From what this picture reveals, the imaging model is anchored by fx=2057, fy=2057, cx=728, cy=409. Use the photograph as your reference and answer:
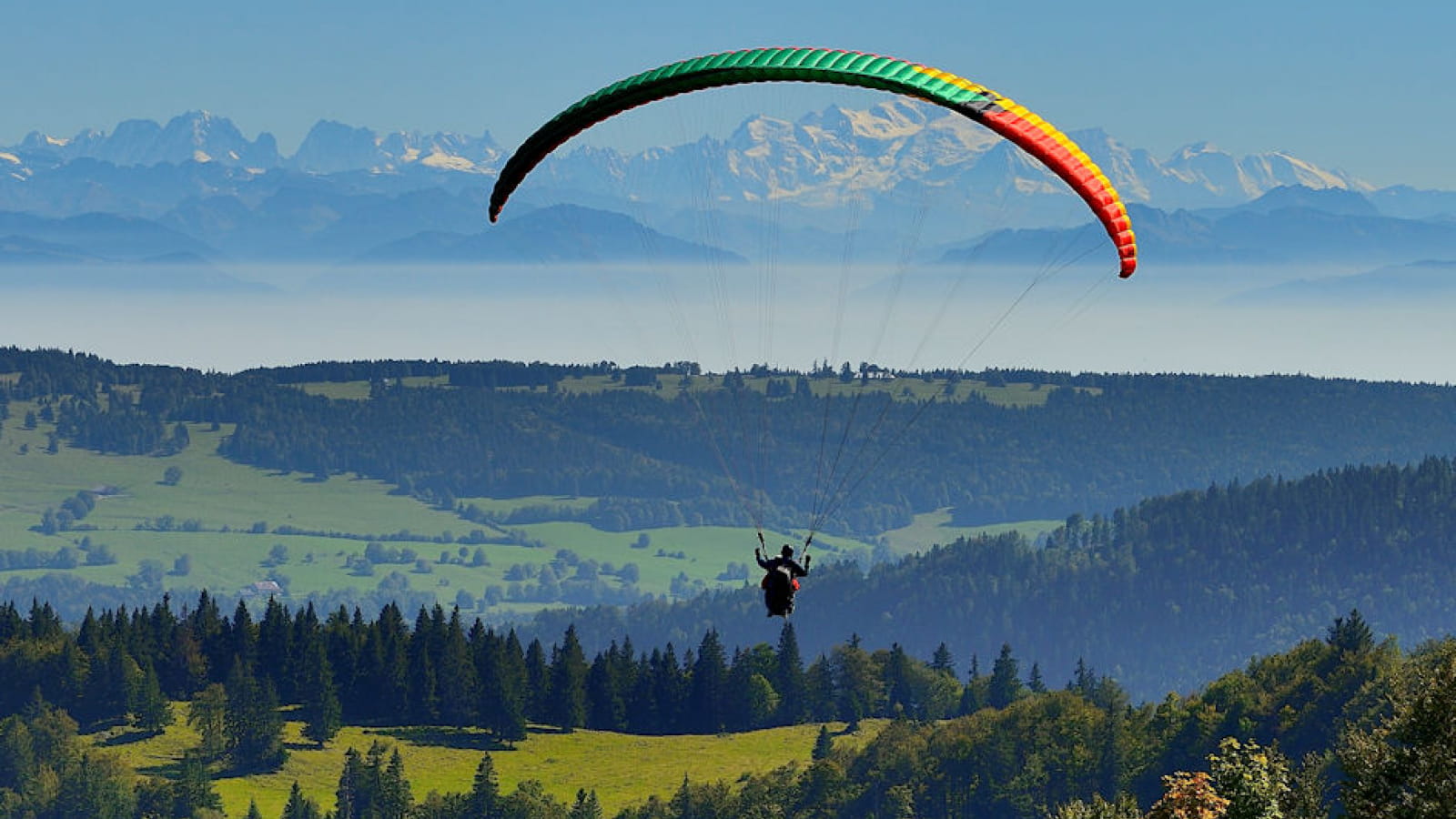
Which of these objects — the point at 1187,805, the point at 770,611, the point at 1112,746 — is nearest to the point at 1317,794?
the point at 1187,805

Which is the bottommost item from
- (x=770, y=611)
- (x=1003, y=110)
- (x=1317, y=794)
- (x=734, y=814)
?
(x=734, y=814)

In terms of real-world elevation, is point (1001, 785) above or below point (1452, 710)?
below

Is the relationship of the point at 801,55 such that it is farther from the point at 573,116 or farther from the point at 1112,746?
the point at 1112,746

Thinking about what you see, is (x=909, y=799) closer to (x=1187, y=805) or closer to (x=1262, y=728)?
(x=1262, y=728)

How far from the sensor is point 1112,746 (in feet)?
640

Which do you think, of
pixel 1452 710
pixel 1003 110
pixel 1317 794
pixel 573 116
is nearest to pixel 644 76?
pixel 573 116

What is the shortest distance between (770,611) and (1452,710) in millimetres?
19165

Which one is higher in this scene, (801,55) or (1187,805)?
(801,55)

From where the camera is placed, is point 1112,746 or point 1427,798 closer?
point 1427,798

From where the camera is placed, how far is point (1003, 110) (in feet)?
166

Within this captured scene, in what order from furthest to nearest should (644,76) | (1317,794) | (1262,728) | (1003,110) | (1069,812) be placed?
1. (1262,728)
2. (1069,812)
3. (1317,794)
4. (644,76)
5. (1003,110)

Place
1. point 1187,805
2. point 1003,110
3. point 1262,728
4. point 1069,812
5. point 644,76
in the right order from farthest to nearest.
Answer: point 1262,728 < point 1069,812 < point 1187,805 < point 644,76 < point 1003,110

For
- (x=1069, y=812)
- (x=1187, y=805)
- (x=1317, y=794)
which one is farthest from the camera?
(x=1069, y=812)

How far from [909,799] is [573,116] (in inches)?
5942
